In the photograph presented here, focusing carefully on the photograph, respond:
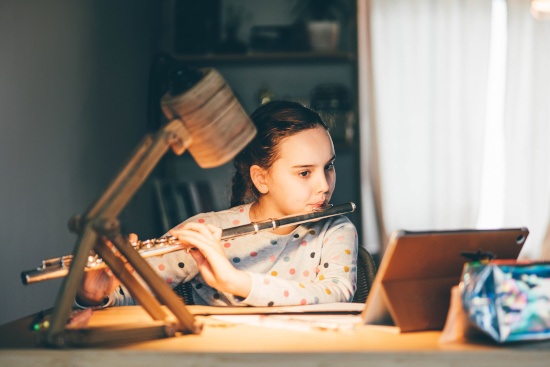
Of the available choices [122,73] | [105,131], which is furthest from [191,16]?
[105,131]

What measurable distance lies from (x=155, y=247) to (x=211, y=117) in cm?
31

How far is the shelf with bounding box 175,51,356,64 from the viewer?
332 centimetres

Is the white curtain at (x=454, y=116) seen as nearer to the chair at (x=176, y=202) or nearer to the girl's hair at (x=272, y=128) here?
the chair at (x=176, y=202)

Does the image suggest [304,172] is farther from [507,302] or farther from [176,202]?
[176,202]

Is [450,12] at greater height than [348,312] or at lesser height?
greater

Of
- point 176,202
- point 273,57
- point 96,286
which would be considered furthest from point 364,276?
point 273,57

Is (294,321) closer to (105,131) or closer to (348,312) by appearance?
(348,312)

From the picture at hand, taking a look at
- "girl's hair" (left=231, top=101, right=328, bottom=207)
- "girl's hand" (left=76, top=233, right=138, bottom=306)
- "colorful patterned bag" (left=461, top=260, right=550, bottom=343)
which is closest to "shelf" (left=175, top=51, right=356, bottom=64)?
"girl's hair" (left=231, top=101, right=328, bottom=207)

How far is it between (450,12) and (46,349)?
3.28 m

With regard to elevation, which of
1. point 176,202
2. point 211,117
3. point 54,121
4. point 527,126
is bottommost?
point 176,202

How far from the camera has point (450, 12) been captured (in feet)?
11.4

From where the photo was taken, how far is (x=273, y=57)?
3.40 m

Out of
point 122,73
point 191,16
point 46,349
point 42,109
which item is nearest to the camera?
point 46,349

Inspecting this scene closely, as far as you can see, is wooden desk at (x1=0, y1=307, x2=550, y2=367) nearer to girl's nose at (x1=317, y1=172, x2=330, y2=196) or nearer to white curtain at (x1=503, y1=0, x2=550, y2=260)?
girl's nose at (x1=317, y1=172, x2=330, y2=196)
